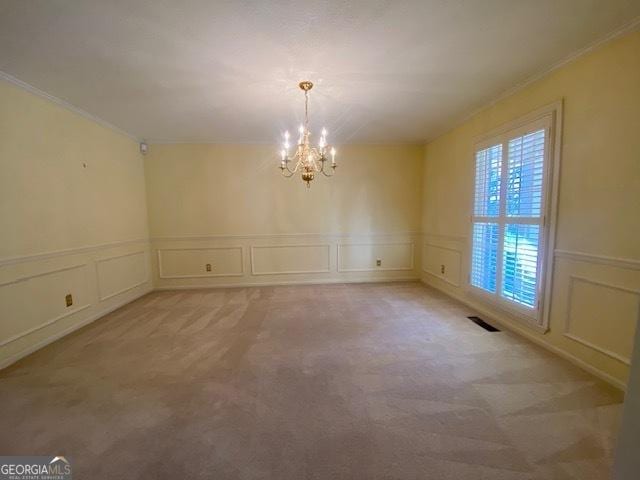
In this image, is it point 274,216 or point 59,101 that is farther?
point 274,216

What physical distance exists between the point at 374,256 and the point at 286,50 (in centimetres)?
355

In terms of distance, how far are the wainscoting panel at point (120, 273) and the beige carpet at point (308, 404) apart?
71 cm

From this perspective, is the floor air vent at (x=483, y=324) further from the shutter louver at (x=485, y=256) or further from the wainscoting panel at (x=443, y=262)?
the wainscoting panel at (x=443, y=262)

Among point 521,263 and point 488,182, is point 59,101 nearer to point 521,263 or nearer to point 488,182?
point 488,182

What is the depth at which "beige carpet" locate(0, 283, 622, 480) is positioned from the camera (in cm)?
135

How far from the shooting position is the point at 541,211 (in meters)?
2.43

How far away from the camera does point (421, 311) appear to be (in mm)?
3369

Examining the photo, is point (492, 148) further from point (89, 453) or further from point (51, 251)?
point (51, 251)

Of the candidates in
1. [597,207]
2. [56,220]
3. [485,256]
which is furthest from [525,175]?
[56,220]

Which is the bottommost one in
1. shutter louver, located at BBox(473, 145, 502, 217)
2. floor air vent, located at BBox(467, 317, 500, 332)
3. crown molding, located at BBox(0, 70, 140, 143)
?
floor air vent, located at BBox(467, 317, 500, 332)

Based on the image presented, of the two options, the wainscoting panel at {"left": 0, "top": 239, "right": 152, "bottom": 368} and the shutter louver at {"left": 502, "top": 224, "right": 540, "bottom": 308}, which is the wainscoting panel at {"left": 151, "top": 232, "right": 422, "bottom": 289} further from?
the shutter louver at {"left": 502, "top": 224, "right": 540, "bottom": 308}

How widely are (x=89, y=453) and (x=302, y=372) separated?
1.29 metres

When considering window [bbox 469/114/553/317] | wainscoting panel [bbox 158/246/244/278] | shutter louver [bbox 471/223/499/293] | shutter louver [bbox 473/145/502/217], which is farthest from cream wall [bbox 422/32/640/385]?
wainscoting panel [bbox 158/246/244/278]

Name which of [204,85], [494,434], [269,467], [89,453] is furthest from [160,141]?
[494,434]
